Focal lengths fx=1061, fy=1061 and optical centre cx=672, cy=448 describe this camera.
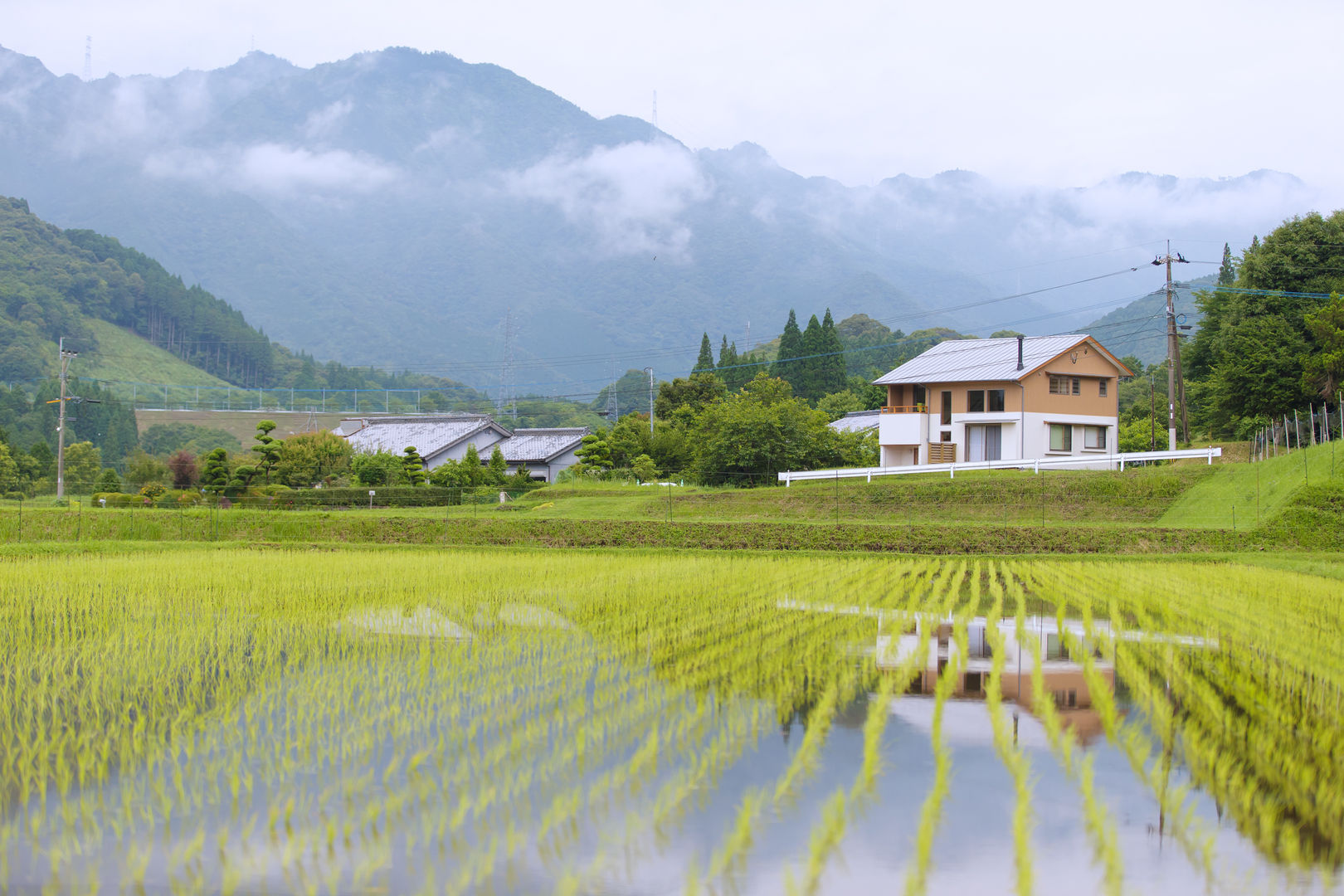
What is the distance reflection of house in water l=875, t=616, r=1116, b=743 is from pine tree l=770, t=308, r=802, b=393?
5894 centimetres

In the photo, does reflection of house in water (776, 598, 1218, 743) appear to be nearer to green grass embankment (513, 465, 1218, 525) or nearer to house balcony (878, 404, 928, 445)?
green grass embankment (513, 465, 1218, 525)

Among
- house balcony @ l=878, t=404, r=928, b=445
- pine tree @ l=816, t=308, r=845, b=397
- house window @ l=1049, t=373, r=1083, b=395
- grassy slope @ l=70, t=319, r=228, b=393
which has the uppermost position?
grassy slope @ l=70, t=319, r=228, b=393

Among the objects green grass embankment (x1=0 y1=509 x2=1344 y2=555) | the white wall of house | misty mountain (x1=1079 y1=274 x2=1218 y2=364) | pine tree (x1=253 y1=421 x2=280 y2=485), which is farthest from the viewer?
misty mountain (x1=1079 y1=274 x2=1218 y2=364)

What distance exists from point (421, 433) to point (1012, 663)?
53.0 metres

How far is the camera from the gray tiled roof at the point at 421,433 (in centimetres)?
5738

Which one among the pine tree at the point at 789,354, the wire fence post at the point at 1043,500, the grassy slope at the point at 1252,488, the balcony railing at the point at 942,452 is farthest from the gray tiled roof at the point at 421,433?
the grassy slope at the point at 1252,488

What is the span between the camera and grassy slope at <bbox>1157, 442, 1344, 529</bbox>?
22562 millimetres

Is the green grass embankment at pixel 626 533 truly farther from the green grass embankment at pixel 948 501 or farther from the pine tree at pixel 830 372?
the pine tree at pixel 830 372

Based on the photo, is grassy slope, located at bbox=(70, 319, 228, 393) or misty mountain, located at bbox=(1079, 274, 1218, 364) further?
misty mountain, located at bbox=(1079, 274, 1218, 364)

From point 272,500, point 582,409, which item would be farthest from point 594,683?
point 582,409

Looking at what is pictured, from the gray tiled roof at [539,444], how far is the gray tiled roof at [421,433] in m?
1.27

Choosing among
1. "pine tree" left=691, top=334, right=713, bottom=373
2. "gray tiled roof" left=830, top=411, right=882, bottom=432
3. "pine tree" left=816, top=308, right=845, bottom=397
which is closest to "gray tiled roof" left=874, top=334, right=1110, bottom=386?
"gray tiled roof" left=830, top=411, right=882, bottom=432

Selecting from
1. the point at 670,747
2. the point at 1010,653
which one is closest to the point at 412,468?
the point at 1010,653

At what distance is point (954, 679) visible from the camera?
849cm
